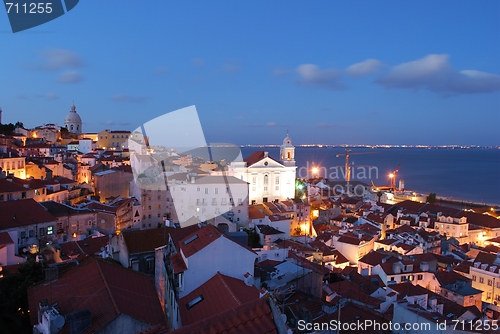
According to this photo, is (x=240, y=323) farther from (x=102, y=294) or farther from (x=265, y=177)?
(x=265, y=177)

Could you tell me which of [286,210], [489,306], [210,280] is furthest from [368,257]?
[210,280]

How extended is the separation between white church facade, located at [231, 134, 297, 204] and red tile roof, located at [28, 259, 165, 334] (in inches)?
745

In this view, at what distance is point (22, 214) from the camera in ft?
38.2

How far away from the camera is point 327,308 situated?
5.66 meters

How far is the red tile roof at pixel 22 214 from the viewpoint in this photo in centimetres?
1112

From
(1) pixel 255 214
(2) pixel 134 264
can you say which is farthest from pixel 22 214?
(1) pixel 255 214

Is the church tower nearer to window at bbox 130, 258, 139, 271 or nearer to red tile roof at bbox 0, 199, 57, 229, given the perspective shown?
red tile roof at bbox 0, 199, 57, 229

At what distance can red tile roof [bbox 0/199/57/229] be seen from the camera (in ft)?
36.5

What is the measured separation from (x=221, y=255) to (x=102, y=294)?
1564mm

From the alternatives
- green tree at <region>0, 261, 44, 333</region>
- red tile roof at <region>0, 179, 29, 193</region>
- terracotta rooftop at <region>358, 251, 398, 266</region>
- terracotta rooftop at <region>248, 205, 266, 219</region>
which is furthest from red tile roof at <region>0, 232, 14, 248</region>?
terracotta rooftop at <region>358, 251, 398, 266</region>

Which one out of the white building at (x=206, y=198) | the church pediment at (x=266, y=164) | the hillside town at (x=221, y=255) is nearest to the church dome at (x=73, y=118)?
the hillside town at (x=221, y=255)

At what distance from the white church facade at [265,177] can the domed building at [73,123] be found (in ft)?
81.2

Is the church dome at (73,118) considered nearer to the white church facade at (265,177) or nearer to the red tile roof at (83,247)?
the white church facade at (265,177)

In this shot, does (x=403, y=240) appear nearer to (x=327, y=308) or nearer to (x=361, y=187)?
(x=327, y=308)
